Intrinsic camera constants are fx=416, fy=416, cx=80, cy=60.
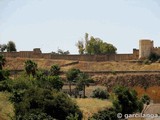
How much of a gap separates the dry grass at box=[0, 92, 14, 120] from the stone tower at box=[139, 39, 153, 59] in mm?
36969

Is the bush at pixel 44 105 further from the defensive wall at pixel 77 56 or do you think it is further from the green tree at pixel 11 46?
the green tree at pixel 11 46

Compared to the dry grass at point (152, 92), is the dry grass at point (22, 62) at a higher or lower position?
higher

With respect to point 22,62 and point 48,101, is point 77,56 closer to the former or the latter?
point 22,62

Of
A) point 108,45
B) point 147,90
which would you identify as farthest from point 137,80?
point 108,45

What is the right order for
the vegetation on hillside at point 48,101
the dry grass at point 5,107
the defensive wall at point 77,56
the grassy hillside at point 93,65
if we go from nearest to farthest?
the dry grass at point 5,107 < the vegetation on hillside at point 48,101 < the grassy hillside at point 93,65 < the defensive wall at point 77,56

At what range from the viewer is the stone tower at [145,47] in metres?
64.5

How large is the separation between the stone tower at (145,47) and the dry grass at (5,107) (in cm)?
3697

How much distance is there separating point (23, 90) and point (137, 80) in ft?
97.6

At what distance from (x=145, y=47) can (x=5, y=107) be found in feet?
133

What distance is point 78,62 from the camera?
66750mm

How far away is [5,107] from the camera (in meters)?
27.4

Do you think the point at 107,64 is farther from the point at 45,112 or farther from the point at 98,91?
the point at 45,112

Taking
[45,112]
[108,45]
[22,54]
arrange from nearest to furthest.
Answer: [45,112] → [22,54] → [108,45]

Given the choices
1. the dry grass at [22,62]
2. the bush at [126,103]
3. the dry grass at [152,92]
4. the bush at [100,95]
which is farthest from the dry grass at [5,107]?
the dry grass at [22,62]
